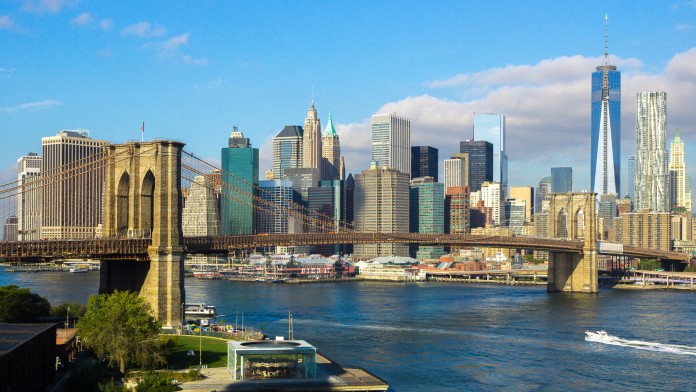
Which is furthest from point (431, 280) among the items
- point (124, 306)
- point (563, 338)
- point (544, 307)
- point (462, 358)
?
point (124, 306)

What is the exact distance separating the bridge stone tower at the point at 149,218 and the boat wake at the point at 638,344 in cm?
2638

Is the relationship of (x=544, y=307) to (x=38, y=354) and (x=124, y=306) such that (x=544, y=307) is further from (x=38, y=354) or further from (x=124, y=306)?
(x=38, y=354)

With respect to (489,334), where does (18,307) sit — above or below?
above

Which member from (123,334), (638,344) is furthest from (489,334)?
(123,334)

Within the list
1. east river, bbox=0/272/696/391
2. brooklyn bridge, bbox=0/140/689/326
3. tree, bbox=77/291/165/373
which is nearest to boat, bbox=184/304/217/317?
east river, bbox=0/272/696/391

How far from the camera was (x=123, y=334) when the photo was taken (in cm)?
4178

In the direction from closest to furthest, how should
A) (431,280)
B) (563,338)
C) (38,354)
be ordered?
(38,354) → (563,338) → (431,280)

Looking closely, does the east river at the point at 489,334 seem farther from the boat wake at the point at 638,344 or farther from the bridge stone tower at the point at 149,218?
the bridge stone tower at the point at 149,218

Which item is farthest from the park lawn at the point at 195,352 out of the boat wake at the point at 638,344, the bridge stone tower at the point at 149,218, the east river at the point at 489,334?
the boat wake at the point at 638,344

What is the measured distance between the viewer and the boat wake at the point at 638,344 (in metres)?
55.2

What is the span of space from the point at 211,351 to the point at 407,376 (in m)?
9.79

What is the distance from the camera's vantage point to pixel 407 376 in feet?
149

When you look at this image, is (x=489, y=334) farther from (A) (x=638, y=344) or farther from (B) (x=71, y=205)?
(B) (x=71, y=205)

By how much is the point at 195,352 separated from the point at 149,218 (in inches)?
505
